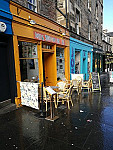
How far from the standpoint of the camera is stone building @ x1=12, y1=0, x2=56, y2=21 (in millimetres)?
6180

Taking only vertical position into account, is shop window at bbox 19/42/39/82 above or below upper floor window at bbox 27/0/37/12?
below

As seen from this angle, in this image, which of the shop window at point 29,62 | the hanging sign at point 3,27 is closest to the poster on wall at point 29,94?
the shop window at point 29,62

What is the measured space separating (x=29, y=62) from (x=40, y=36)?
1.59 meters

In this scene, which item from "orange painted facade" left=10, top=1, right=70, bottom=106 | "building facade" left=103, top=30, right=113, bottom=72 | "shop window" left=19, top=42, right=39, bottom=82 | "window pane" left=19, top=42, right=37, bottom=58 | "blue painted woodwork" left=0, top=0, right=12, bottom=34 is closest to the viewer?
"blue painted woodwork" left=0, top=0, right=12, bottom=34

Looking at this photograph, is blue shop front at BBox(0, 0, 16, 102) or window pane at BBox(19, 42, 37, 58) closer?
blue shop front at BBox(0, 0, 16, 102)

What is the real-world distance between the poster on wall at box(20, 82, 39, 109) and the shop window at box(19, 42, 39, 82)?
3.14 ft

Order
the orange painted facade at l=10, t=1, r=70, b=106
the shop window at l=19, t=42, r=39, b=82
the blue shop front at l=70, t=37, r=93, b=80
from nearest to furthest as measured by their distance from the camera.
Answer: the orange painted facade at l=10, t=1, r=70, b=106 < the shop window at l=19, t=42, r=39, b=82 < the blue shop front at l=70, t=37, r=93, b=80

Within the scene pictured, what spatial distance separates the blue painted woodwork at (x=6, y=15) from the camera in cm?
454

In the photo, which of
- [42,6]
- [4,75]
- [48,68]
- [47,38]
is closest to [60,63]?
[48,68]

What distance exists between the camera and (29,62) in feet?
21.1

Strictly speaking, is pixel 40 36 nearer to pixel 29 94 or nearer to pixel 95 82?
pixel 29 94

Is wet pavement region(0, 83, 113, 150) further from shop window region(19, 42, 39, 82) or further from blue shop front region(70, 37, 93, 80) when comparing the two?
blue shop front region(70, 37, 93, 80)

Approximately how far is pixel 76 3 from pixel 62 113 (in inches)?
420

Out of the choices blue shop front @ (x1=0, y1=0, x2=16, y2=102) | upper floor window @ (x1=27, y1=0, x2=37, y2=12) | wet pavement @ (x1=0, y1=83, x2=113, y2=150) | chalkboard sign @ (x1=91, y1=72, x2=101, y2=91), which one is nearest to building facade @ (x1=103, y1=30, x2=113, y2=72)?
chalkboard sign @ (x1=91, y1=72, x2=101, y2=91)
